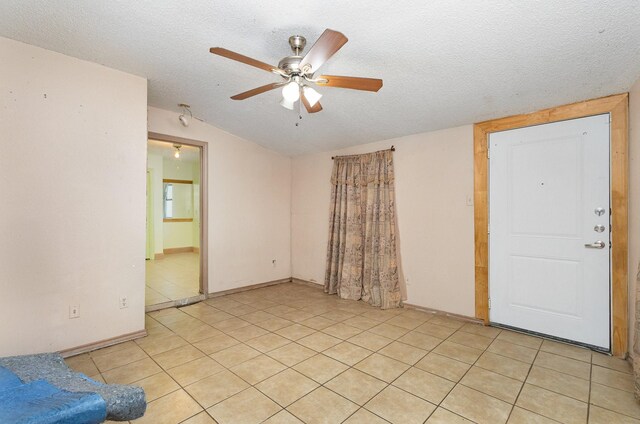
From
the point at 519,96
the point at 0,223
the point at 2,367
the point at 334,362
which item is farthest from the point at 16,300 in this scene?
the point at 519,96

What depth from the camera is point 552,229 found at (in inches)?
115

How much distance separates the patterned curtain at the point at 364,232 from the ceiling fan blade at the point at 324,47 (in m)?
2.40

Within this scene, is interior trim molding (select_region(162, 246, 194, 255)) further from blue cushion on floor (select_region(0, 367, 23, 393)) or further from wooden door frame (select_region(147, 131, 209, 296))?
blue cushion on floor (select_region(0, 367, 23, 393))

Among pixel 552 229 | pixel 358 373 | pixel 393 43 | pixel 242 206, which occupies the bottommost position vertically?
pixel 358 373

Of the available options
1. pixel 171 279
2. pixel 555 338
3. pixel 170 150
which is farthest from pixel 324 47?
pixel 170 150

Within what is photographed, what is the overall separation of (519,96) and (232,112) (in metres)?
3.10

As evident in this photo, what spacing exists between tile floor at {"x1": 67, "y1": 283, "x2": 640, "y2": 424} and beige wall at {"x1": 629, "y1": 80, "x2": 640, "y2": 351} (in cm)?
59

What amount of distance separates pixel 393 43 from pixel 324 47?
30.2 inches

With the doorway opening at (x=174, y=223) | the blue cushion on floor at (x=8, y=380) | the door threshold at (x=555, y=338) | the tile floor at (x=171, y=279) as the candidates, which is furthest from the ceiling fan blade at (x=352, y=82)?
the tile floor at (x=171, y=279)

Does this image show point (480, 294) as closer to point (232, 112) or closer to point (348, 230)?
point (348, 230)

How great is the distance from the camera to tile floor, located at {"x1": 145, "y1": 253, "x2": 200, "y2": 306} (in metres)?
4.25

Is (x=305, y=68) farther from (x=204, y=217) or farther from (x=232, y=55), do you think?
(x=204, y=217)

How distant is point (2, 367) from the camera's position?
64.6 inches

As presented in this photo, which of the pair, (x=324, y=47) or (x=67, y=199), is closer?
(x=324, y=47)
